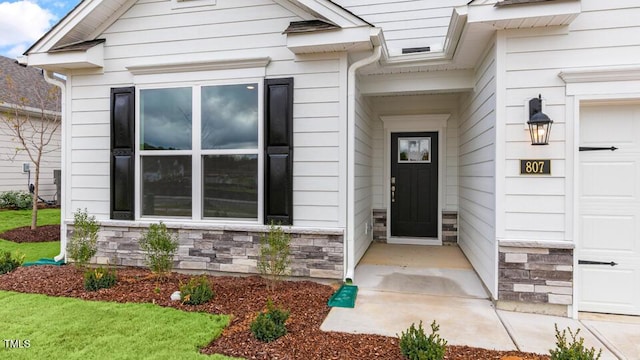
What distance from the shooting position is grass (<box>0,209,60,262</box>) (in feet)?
18.7

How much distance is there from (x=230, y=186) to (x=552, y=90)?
12.3ft

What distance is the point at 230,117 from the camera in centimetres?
446

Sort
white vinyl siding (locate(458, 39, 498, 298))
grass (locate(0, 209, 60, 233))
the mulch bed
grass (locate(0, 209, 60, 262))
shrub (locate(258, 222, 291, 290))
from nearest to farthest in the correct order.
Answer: the mulch bed, white vinyl siding (locate(458, 39, 498, 298)), shrub (locate(258, 222, 291, 290)), grass (locate(0, 209, 60, 262)), grass (locate(0, 209, 60, 233))

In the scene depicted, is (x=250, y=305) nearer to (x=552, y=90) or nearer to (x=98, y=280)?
(x=98, y=280)

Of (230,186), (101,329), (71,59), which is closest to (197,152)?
(230,186)

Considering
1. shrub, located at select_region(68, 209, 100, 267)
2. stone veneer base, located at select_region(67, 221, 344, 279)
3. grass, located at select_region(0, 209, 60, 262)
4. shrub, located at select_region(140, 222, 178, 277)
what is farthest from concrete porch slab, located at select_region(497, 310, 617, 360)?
grass, located at select_region(0, 209, 60, 262)

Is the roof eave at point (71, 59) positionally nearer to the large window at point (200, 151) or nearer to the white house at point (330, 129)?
the white house at point (330, 129)

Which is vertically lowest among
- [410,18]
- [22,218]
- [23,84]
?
[22,218]

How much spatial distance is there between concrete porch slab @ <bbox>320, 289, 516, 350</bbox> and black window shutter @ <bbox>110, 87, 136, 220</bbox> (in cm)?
321

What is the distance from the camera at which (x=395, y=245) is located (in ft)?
20.7

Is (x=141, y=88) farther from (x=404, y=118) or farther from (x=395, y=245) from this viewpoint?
(x=395, y=245)

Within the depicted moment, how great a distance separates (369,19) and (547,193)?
4.23 metres

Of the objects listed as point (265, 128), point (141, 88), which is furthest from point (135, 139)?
point (265, 128)

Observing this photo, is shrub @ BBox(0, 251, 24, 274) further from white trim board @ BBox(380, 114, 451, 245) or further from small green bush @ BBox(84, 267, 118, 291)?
white trim board @ BBox(380, 114, 451, 245)
